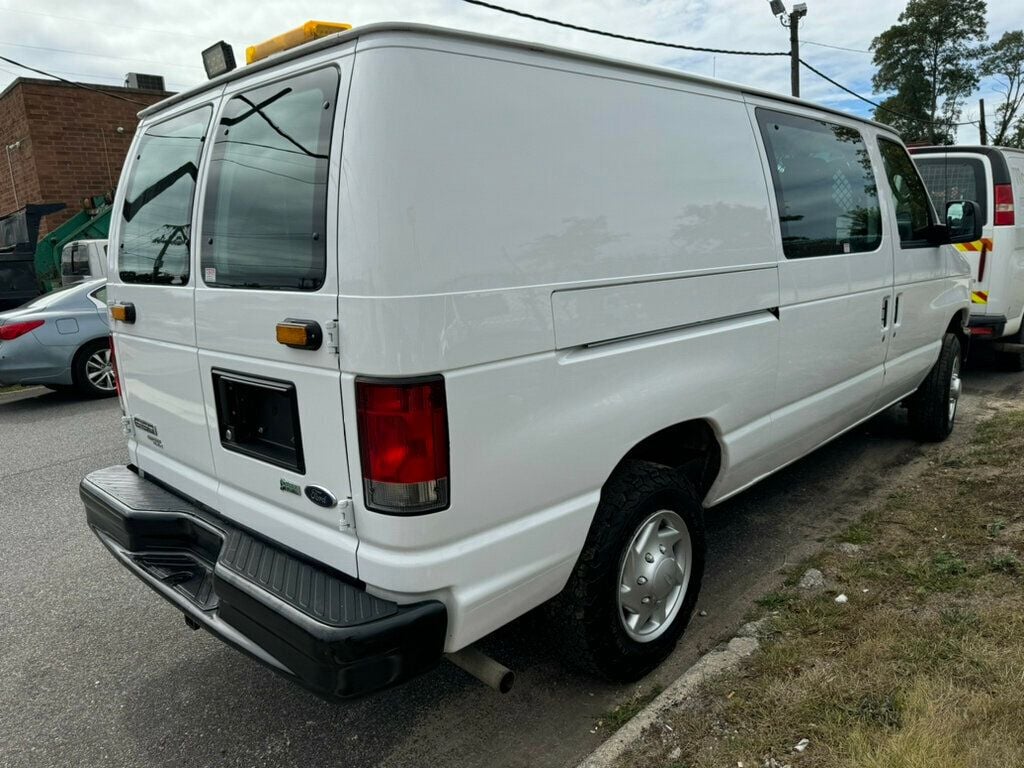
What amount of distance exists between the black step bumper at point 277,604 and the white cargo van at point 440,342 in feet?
0.04

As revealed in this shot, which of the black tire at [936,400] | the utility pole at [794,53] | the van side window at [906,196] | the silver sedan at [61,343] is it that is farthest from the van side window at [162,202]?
the utility pole at [794,53]

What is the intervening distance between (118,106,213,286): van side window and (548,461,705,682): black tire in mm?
1725

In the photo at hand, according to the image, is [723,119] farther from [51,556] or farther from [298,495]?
[51,556]

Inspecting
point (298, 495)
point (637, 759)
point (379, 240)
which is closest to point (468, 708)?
point (637, 759)

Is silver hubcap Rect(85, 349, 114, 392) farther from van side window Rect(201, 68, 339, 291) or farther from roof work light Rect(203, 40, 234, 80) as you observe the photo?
van side window Rect(201, 68, 339, 291)

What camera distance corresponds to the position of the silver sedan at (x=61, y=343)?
8.00 metres

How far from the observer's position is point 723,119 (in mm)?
3066

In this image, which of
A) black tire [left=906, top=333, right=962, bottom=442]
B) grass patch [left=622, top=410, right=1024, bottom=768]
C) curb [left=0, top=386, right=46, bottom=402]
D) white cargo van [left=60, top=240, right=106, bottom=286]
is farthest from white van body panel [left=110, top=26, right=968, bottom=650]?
white cargo van [left=60, top=240, right=106, bottom=286]

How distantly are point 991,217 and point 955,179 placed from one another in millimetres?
557

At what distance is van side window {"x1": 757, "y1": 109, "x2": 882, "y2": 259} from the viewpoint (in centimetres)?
337

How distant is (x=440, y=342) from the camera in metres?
2.00

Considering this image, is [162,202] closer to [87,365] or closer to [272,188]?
[272,188]

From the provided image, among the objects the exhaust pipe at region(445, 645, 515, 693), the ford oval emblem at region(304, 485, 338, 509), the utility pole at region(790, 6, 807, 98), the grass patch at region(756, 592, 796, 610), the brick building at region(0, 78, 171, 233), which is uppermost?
the utility pole at region(790, 6, 807, 98)

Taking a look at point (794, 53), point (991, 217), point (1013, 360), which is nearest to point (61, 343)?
point (991, 217)
